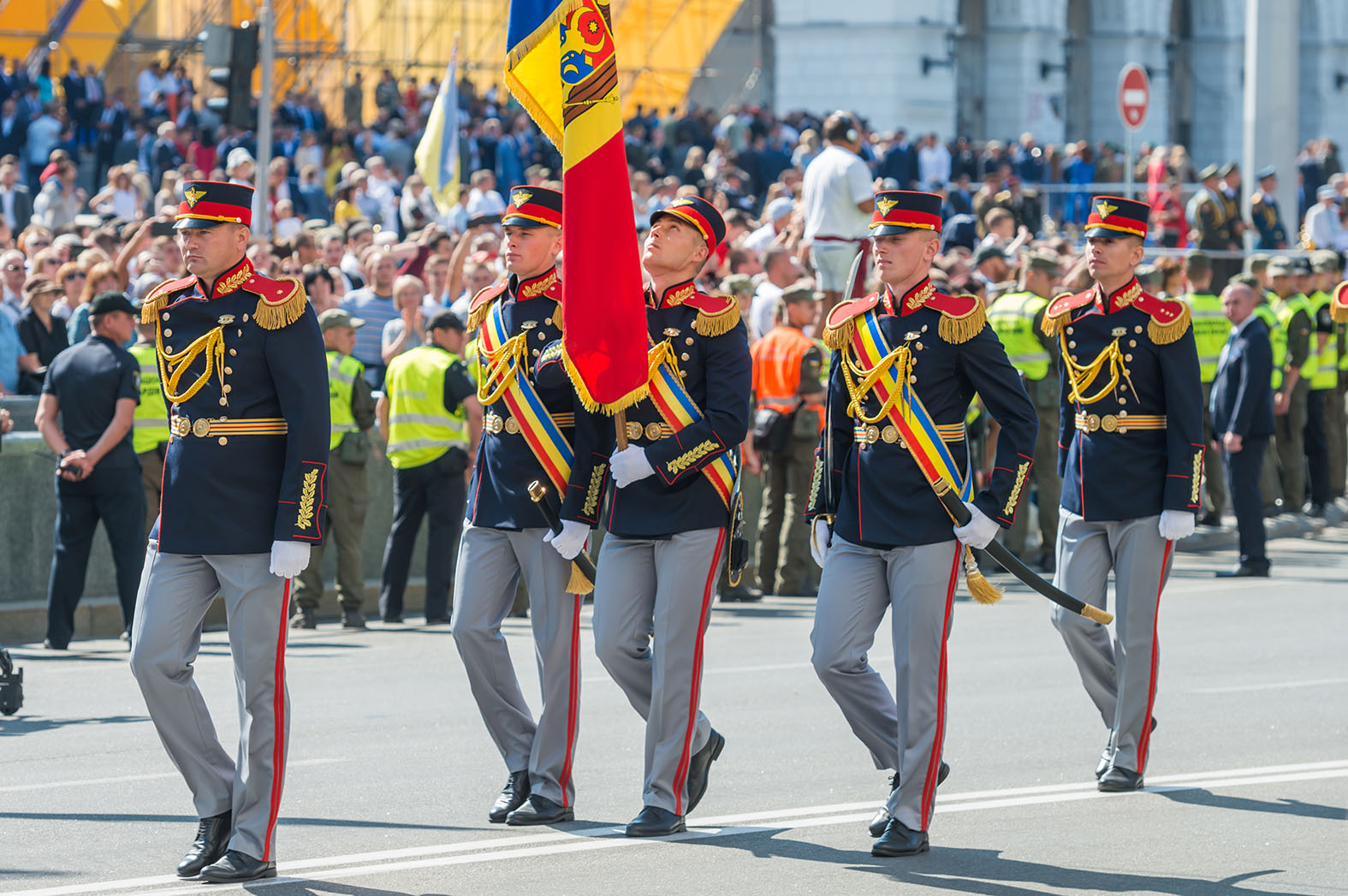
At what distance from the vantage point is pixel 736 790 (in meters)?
8.23

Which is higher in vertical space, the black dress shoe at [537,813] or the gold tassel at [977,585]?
the gold tassel at [977,585]

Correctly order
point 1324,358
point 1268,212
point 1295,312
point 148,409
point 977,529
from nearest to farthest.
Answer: point 977,529 → point 148,409 → point 1295,312 → point 1324,358 → point 1268,212

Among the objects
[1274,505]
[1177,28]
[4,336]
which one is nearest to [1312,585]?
[1274,505]

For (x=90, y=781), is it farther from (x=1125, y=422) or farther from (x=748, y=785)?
(x=1125, y=422)

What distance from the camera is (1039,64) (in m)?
50.3

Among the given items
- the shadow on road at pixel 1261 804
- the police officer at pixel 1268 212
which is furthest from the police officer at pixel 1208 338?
the shadow on road at pixel 1261 804

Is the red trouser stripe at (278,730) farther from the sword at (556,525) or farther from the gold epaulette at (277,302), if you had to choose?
the sword at (556,525)

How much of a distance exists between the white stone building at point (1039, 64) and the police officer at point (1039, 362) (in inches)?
1221

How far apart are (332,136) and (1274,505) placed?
1370cm

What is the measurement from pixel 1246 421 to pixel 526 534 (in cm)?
891

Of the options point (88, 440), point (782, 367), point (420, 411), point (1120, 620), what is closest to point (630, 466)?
point (1120, 620)

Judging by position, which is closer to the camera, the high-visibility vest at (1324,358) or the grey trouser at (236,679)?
the grey trouser at (236,679)

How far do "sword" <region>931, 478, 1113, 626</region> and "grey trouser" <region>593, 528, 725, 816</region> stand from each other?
2.66ft

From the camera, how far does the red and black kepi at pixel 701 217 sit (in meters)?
7.55
